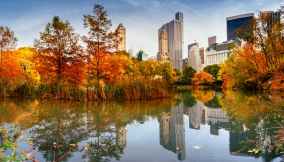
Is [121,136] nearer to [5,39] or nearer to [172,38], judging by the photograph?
[5,39]

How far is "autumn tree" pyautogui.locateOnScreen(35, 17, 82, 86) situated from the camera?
21.8m

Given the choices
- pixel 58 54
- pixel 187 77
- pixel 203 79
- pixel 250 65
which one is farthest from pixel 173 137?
pixel 187 77

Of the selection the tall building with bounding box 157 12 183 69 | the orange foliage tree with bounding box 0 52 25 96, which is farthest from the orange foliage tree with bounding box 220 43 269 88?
the tall building with bounding box 157 12 183 69

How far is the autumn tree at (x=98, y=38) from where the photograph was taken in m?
20.9

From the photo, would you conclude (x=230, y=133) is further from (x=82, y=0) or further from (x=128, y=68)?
(x=128, y=68)

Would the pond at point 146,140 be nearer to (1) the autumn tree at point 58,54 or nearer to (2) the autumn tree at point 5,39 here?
(1) the autumn tree at point 58,54

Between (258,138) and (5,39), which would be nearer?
(258,138)

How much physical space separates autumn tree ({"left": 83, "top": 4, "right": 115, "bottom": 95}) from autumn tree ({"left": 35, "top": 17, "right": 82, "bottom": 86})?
1.27m

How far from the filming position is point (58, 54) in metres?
22.0

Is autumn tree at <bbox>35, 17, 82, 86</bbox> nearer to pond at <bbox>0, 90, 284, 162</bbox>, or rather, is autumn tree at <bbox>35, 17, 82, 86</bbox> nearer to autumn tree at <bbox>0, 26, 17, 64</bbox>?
autumn tree at <bbox>0, 26, 17, 64</bbox>

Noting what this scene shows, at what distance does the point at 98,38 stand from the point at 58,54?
10.9 ft

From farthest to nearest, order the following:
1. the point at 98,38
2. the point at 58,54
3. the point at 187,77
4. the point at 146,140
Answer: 1. the point at 187,77
2. the point at 58,54
3. the point at 98,38
4. the point at 146,140

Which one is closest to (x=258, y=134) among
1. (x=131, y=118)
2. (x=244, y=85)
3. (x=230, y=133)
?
(x=230, y=133)

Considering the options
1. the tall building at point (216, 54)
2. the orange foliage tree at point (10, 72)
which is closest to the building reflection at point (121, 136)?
the orange foliage tree at point (10, 72)
